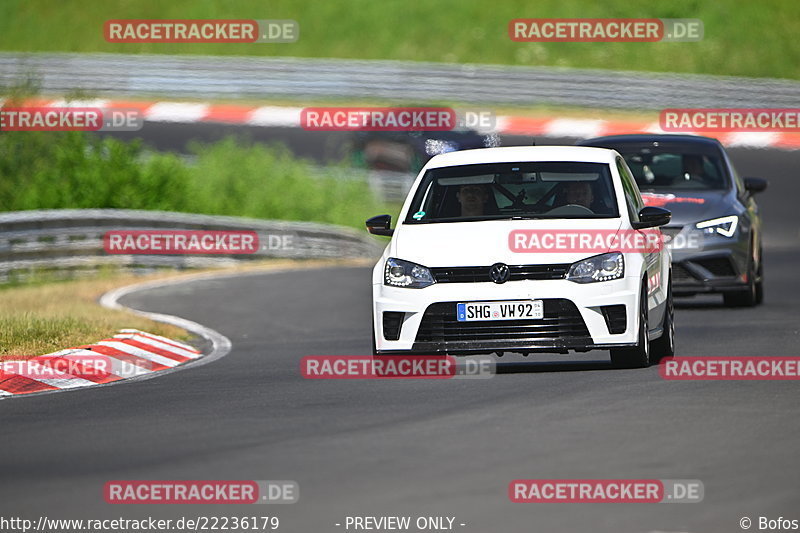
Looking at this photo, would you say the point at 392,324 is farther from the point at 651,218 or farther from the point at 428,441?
the point at 428,441

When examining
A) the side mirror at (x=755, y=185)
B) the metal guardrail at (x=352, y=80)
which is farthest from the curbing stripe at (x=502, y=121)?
the side mirror at (x=755, y=185)

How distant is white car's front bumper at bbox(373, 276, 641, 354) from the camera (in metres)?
11.5

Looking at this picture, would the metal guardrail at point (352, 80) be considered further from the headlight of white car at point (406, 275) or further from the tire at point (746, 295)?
the headlight of white car at point (406, 275)

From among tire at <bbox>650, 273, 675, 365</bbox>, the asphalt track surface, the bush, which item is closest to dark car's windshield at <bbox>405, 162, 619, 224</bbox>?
tire at <bbox>650, 273, 675, 365</bbox>

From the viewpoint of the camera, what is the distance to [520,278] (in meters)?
11.6

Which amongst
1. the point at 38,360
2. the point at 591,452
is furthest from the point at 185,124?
the point at 591,452

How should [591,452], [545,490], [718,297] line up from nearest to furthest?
1. [545,490]
2. [591,452]
3. [718,297]

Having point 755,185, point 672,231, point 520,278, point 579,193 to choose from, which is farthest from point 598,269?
point 755,185

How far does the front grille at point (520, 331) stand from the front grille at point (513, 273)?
17 centimetres

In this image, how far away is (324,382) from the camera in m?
12.0

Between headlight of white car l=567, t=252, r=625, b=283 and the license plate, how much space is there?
12.3 inches

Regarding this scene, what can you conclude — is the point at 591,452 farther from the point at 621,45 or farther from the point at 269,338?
the point at 621,45

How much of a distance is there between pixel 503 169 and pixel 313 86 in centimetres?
3029

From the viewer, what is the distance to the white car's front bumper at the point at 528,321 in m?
11.5
